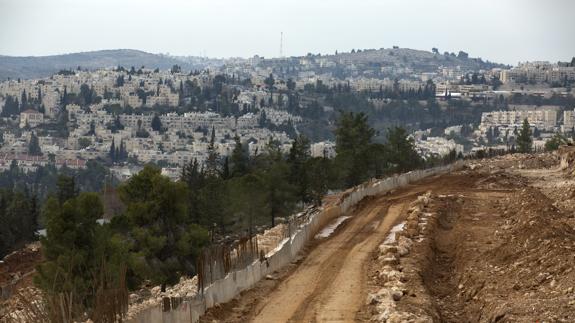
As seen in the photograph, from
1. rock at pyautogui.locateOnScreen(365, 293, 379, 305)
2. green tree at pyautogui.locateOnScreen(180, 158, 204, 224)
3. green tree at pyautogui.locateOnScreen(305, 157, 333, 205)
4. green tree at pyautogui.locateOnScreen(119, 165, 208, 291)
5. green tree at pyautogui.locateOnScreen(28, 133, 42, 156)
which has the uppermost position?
rock at pyautogui.locateOnScreen(365, 293, 379, 305)

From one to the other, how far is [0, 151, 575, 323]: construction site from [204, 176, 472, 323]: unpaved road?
0.02 m

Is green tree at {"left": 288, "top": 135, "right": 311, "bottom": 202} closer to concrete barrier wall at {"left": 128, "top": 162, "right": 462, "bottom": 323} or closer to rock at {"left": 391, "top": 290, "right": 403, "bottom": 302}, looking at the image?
concrete barrier wall at {"left": 128, "top": 162, "right": 462, "bottom": 323}

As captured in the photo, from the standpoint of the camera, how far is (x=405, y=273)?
1762cm

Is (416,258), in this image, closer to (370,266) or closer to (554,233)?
(370,266)

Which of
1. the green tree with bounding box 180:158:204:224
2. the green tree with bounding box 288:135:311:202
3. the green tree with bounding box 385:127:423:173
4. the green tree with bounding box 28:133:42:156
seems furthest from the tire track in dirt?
the green tree with bounding box 28:133:42:156

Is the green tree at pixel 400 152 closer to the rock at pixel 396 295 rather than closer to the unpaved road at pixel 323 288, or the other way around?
the unpaved road at pixel 323 288

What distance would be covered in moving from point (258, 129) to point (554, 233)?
576 ft

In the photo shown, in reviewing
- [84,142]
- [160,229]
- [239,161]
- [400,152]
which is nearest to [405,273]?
[160,229]

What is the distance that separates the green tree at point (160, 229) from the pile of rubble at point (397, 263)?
262 inches

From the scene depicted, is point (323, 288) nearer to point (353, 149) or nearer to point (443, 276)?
point (443, 276)

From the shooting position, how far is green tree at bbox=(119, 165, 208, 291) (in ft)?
92.5

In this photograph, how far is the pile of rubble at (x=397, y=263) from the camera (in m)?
13.7

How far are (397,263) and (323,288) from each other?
8.73 ft

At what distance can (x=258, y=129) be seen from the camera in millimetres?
193000
